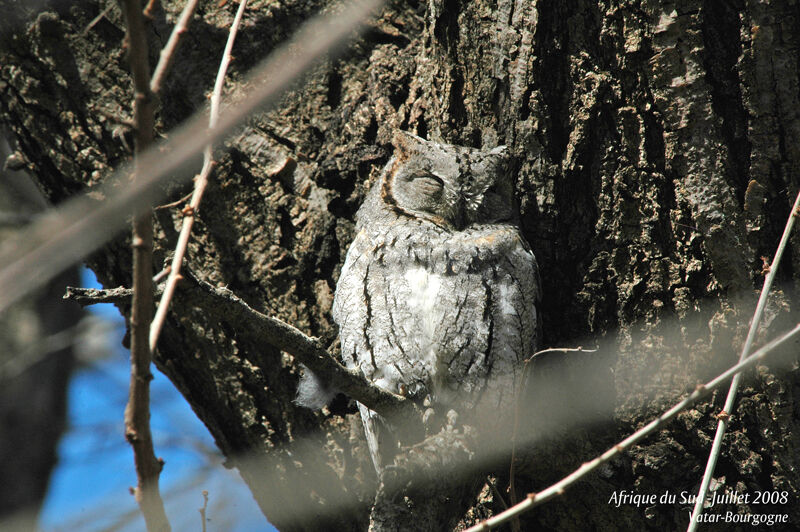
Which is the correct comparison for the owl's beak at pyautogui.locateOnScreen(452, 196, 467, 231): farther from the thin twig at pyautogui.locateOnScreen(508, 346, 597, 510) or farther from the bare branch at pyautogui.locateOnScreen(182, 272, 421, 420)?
the bare branch at pyautogui.locateOnScreen(182, 272, 421, 420)

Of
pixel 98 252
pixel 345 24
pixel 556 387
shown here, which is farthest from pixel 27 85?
pixel 556 387

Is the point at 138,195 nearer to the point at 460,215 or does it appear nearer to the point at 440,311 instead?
the point at 440,311

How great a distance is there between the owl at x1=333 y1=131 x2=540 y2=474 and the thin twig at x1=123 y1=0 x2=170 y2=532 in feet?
3.82

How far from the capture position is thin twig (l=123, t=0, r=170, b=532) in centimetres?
72

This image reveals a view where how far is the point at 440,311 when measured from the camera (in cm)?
193

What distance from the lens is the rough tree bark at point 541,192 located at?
1.69 m

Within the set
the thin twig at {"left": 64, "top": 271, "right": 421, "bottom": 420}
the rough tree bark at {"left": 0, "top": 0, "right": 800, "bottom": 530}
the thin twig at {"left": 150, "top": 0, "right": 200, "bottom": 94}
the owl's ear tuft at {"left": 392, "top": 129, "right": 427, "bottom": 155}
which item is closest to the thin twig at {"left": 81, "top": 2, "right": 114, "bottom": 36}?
the rough tree bark at {"left": 0, "top": 0, "right": 800, "bottom": 530}

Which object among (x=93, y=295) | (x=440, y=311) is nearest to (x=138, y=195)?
(x=93, y=295)

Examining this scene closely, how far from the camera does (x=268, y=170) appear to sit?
2.19 meters

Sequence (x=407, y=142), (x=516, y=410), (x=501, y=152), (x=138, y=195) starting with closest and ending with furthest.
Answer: (x=138, y=195) < (x=516, y=410) < (x=501, y=152) < (x=407, y=142)

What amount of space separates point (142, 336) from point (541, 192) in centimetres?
140

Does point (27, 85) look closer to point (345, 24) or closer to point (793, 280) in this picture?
point (345, 24)

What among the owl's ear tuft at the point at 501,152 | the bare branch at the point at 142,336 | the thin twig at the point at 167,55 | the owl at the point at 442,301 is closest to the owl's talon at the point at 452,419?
the owl at the point at 442,301

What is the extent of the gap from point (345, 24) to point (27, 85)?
6.02ft
